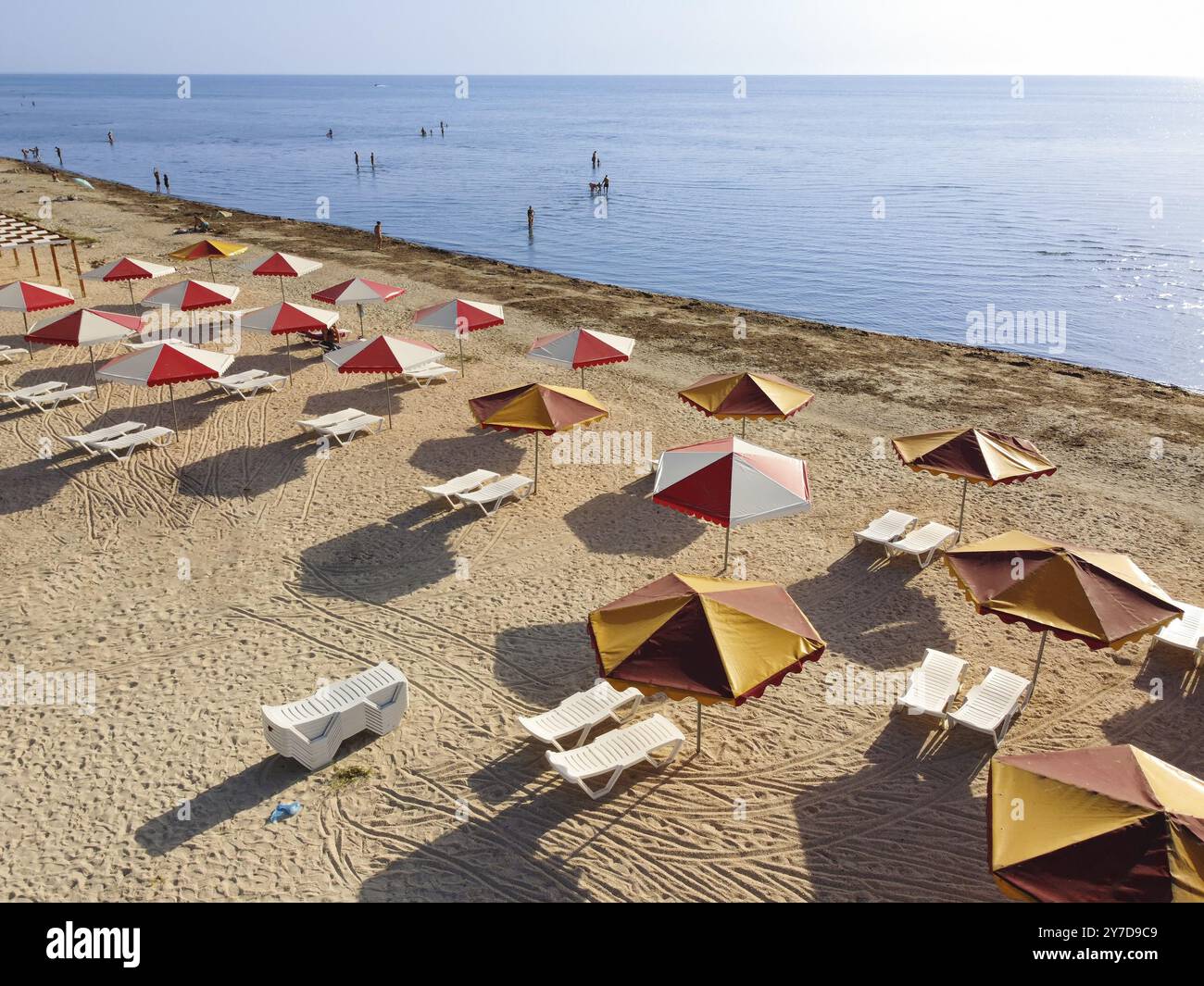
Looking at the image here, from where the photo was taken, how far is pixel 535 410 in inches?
567

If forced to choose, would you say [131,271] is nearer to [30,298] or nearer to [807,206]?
[30,298]

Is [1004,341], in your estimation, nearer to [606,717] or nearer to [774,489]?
[774,489]

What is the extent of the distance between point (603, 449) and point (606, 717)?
340 inches

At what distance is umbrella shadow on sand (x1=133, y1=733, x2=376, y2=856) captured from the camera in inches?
333

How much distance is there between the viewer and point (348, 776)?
9.27 meters

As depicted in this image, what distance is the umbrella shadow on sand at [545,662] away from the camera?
10.7 m

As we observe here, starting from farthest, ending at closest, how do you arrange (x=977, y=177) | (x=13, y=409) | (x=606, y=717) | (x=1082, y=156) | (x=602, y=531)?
1. (x=1082, y=156)
2. (x=977, y=177)
3. (x=13, y=409)
4. (x=602, y=531)
5. (x=606, y=717)

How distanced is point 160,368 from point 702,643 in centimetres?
1242

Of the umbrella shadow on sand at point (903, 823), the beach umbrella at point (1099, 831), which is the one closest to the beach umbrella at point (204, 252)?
the umbrella shadow on sand at point (903, 823)

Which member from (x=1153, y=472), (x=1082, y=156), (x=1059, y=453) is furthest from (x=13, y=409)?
(x=1082, y=156)

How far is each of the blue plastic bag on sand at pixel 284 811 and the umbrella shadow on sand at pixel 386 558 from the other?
4.07 m

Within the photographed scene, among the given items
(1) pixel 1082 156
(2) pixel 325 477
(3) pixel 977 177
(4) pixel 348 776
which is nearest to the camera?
(4) pixel 348 776

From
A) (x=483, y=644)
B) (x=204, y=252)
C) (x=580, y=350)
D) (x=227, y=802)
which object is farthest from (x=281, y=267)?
(x=227, y=802)

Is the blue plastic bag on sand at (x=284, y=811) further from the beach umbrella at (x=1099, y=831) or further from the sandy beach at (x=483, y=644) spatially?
the beach umbrella at (x=1099, y=831)
